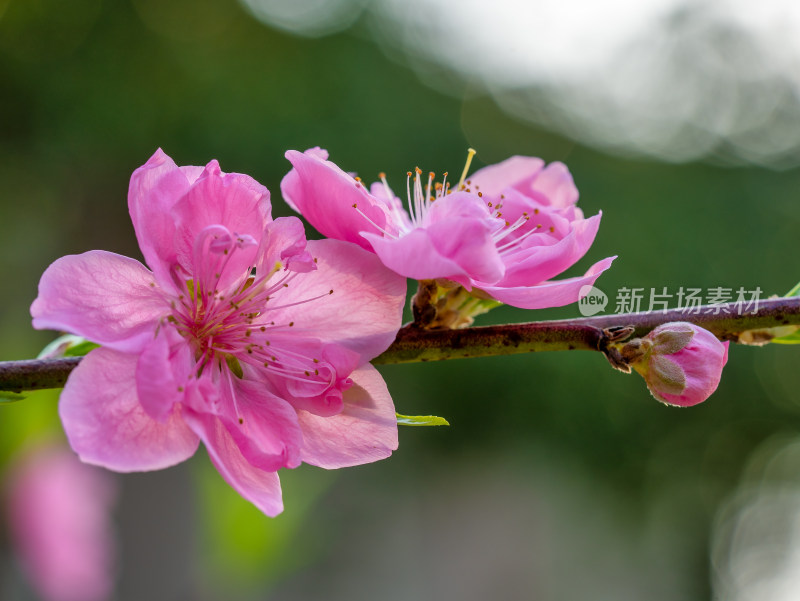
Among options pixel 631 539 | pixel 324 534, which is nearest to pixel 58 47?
pixel 324 534

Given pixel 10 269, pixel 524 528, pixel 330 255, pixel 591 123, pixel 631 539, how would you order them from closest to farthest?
pixel 330 255, pixel 10 269, pixel 591 123, pixel 524 528, pixel 631 539

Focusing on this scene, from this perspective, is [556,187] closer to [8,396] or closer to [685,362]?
[685,362]

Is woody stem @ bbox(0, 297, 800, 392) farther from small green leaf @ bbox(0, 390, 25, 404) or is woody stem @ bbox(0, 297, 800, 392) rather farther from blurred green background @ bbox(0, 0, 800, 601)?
blurred green background @ bbox(0, 0, 800, 601)

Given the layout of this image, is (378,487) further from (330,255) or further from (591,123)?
(330,255)

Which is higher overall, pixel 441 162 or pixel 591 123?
pixel 591 123

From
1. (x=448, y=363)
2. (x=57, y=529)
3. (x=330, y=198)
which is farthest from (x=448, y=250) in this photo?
(x=448, y=363)

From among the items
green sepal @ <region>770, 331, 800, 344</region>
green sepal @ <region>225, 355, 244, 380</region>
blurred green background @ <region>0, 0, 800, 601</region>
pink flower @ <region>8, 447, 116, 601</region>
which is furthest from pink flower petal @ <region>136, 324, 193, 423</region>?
blurred green background @ <region>0, 0, 800, 601</region>

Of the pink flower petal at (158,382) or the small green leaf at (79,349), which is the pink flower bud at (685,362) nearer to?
the pink flower petal at (158,382)

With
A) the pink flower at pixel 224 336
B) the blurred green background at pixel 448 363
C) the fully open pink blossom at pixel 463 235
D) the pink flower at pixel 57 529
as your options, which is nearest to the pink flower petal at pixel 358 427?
the pink flower at pixel 224 336
